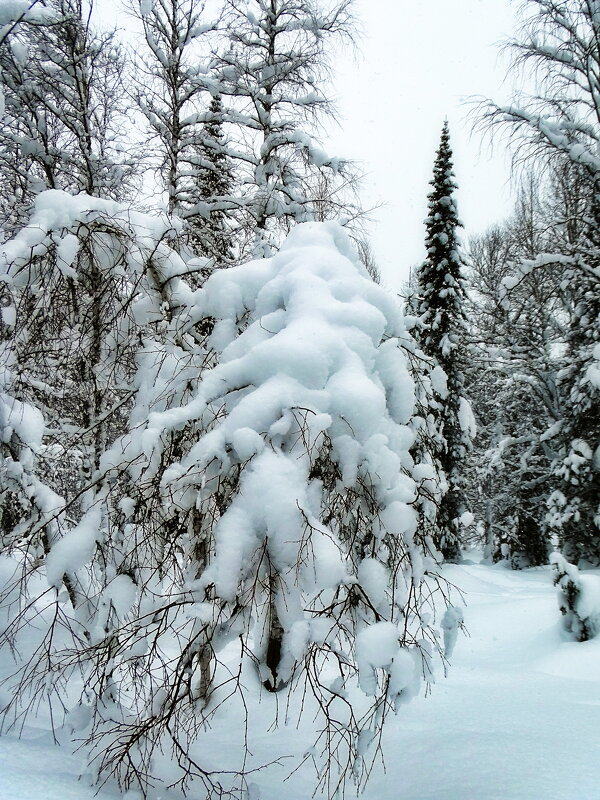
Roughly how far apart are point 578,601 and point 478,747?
3.37 m

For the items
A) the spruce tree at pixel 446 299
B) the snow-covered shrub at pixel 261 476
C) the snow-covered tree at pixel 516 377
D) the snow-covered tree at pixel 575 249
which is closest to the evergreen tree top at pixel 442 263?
the spruce tree at pixel 446 299

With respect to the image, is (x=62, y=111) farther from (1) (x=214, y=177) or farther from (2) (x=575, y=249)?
(2) (x=575, y=249)

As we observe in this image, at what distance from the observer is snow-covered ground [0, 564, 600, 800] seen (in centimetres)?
227

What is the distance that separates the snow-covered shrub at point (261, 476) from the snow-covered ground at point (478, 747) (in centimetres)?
31

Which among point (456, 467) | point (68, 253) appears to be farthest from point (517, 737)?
point (456, 467)

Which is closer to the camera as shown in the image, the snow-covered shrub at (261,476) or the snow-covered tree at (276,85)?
the snow-covered shrub at (261,476)

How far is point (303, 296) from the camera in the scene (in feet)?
7.28

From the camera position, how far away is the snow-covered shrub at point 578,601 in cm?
549

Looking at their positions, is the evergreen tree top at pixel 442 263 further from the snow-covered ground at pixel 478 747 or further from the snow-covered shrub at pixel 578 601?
the snow-covered ground at pixel 478 747

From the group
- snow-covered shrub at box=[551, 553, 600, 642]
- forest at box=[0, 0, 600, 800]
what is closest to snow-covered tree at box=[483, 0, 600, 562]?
forest at box=[0, 0, 600, 800]

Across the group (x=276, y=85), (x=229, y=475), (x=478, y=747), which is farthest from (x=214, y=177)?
(x=478, y=747)

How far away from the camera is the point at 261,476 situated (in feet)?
5.76

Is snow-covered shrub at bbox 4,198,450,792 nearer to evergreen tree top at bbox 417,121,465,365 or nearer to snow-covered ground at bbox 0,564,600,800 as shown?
snow-covered ground at bbox 0,564,600,800

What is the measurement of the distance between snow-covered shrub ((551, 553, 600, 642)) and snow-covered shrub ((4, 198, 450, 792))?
410 cm
